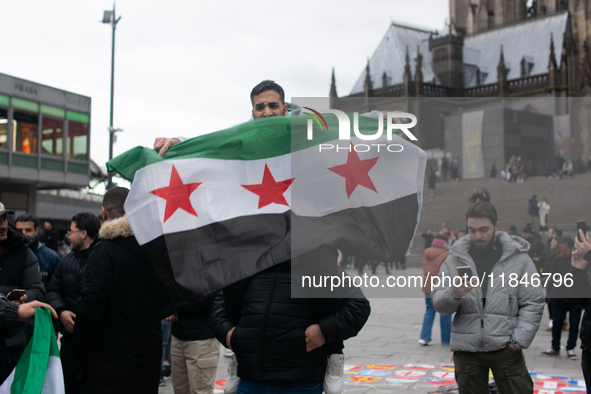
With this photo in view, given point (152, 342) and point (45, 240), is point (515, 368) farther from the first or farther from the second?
point (45, 240)

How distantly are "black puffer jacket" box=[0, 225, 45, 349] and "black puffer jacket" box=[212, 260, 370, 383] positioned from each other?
82.6 inches

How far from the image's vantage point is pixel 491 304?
463cm

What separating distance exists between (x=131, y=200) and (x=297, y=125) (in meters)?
1.18

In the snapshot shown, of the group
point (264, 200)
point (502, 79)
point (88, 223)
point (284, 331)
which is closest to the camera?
point (284, 331)

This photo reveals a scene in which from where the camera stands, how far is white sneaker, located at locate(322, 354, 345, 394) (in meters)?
3.54

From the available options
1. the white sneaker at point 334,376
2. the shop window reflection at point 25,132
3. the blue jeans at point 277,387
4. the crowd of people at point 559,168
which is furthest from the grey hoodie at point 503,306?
the shop window reflection at point 25,132

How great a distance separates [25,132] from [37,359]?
102ft

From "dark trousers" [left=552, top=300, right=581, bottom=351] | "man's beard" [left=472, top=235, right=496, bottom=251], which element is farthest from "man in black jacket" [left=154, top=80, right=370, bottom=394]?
"dark trousers" [left=552, top=300, right=581, bottom=351]

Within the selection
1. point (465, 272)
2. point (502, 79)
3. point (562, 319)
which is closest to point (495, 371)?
point (465, 272)

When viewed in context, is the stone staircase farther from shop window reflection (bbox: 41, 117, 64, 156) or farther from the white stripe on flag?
shop window reflection (bbox: 41, 117, 64, 156)

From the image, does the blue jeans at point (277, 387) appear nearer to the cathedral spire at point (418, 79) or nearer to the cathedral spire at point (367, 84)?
the cathedral spire at point (418, 79)

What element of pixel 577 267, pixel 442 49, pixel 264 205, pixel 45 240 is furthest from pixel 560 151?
pixel 442 49

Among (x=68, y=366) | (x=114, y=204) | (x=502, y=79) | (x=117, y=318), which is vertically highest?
(x=502, y=79)

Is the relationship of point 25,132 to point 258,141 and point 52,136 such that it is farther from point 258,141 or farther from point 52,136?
point 258,141
